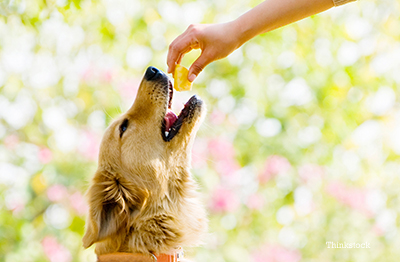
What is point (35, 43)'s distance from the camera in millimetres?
3896

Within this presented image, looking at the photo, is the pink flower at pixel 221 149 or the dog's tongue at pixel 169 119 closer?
the dog's tongue at pixel 169 119

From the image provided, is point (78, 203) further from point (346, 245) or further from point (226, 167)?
point (346, 245)

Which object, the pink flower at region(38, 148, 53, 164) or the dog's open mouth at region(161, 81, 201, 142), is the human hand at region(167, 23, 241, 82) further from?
the pink flower at region(38, 148, 53, 164)

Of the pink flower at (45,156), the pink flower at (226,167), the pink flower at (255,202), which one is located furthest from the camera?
the pink flower at (255,202)

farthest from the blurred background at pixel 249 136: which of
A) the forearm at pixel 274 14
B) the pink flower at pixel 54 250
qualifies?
the forearm at pixel 274 14

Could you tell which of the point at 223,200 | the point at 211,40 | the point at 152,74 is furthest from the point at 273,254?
the point at 211,40

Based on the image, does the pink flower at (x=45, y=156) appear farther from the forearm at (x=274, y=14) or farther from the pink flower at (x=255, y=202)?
the forearm at (x=274, y=14)

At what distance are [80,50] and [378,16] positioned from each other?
3316mm

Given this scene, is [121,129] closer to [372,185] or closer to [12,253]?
[12,253]

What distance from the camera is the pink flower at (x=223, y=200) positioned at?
156 inches

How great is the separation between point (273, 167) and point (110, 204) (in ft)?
7.84

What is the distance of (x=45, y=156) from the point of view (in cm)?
387

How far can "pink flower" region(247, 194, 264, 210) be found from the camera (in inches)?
164

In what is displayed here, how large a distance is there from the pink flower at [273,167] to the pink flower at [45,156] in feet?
7.30
